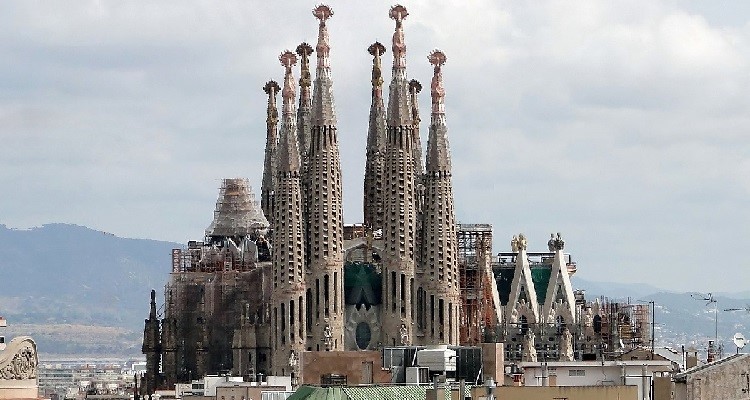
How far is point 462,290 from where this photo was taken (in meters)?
162

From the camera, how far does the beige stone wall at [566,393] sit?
5941 centimetres

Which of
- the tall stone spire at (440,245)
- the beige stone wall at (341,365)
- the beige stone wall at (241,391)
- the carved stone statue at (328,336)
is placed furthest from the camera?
the tall stone spire at (440,245)

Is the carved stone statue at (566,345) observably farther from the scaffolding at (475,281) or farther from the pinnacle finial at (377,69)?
the pinnacle finial at (377,69)

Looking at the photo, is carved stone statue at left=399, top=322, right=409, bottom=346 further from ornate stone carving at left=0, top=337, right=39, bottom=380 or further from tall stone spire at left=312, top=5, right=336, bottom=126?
→ ornate stone carving at left=0, top=337, right=39, bottom=380

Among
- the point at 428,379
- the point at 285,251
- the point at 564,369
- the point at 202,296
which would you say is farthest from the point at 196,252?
the point at 428,379

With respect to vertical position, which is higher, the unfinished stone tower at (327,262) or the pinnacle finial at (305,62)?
the pinnacle finial at (305,62)

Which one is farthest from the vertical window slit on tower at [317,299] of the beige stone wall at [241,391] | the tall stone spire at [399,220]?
the beige stone wall at [241,391]

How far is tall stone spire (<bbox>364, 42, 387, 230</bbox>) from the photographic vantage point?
15988 cm

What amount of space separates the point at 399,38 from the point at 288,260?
50.5ft

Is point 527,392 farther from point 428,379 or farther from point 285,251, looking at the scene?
point 285,251

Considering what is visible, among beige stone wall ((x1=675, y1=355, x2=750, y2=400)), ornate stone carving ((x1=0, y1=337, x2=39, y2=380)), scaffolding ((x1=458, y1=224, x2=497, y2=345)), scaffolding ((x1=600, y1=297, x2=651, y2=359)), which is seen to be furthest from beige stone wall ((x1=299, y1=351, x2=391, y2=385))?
scaffolding ((x1=458, y1=224, x2=497, y2=345))

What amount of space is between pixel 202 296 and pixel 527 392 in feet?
338

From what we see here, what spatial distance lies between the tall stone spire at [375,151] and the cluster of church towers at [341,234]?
405 centimetres

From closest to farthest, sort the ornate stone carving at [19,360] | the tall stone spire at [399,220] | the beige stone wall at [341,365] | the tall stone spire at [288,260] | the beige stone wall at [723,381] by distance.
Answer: the beige stone wall at [723,381] → the ornate stone carving at [19,360] → the beige stone wall at [341,365] → the tall stone spire at [288,260] → the tall stone spire at [399,220]
